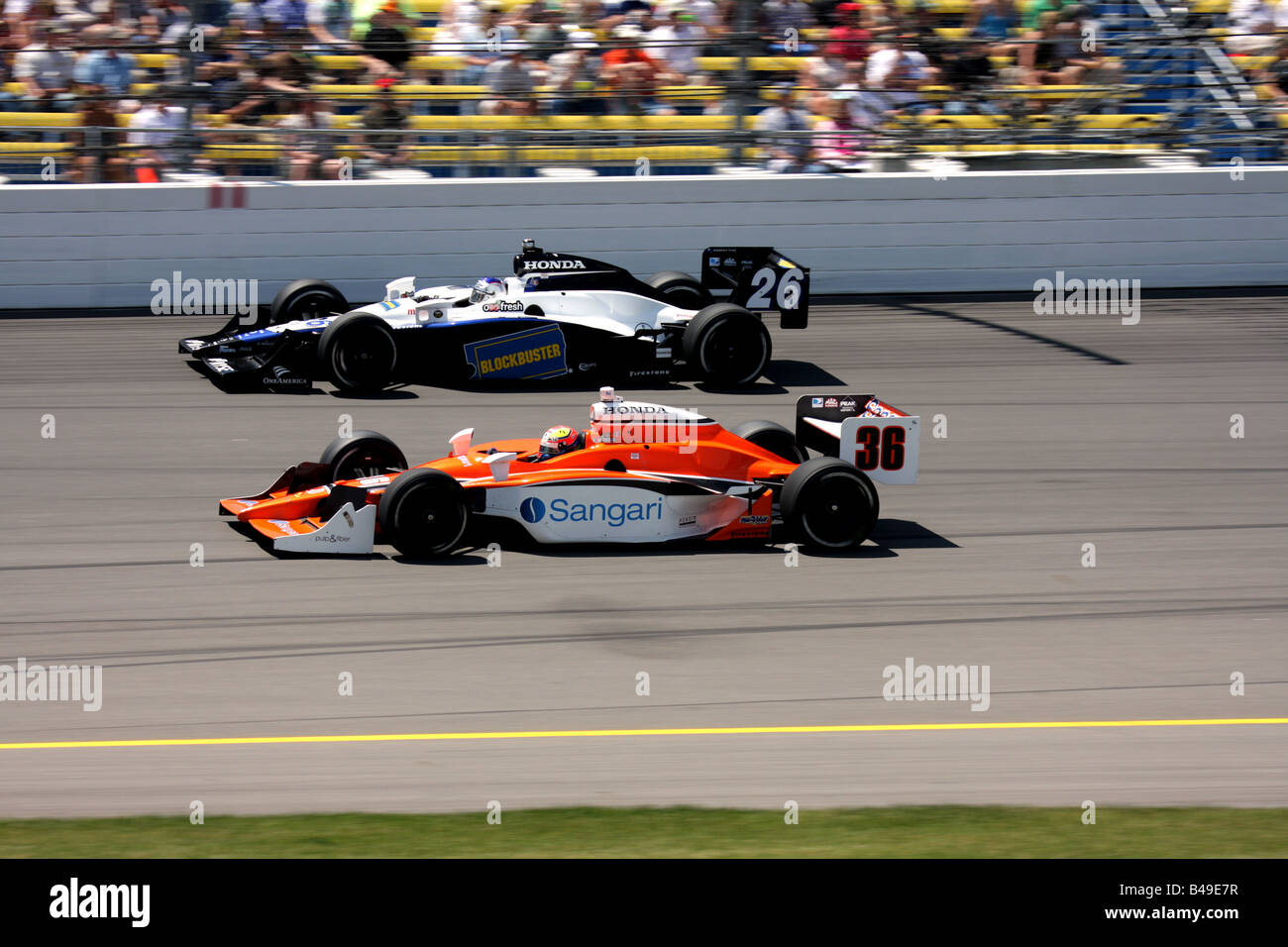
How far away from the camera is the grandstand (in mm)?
16344

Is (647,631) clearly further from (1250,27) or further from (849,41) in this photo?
(1250,27)

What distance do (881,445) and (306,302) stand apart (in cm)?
657

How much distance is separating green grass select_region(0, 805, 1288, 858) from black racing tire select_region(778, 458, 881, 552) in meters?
3.25

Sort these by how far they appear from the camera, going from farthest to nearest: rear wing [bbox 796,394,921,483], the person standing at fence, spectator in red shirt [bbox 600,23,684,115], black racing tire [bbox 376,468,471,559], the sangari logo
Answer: the person standing at fence
spectator in red shirt [bbox 600,23,684,115]
the sangari logo
rear wing [bbox 796,394,921,483]
black racing tire [bbox 376,468,471,559]

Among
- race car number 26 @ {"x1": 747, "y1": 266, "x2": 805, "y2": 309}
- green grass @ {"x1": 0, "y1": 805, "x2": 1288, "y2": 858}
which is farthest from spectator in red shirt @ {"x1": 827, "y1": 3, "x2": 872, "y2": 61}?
green grass @ {"x1": 0, "y1": 805, "x2": 1288, "y2": 858}

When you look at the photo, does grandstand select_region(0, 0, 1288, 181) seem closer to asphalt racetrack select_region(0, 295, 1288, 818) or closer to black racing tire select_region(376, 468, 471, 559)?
asphalt racetrack select_region(0, 295, 1288, 818)

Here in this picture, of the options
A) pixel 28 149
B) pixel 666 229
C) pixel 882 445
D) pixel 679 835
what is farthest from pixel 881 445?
pixel 28 149

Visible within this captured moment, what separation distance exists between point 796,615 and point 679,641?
73 centimetres

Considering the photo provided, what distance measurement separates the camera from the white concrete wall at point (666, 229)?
52.9 ft

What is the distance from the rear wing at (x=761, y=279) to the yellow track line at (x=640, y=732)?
7.53 meters

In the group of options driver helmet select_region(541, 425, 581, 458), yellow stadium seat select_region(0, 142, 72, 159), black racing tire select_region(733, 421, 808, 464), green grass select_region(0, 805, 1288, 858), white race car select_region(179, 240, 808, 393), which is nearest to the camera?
green grass select_region(0, 805, 1288, 858)

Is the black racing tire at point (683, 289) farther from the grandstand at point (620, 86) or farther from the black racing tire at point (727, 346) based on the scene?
the grandstand at point (620, 86)

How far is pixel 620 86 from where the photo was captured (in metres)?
17.0
